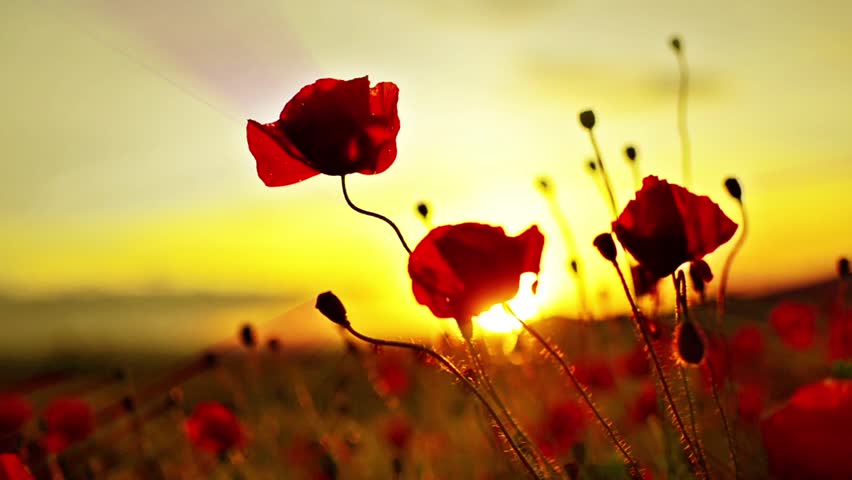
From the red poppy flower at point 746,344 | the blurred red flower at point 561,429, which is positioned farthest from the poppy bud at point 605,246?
the red poppy flower at point 746,344

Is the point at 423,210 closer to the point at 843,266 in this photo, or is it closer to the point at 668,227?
the point at 668,227

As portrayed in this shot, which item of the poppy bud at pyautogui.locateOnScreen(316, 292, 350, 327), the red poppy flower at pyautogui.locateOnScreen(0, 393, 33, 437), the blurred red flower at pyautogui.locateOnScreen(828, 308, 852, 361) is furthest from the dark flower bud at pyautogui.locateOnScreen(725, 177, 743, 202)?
the red poppy flower at pyautogui.locateOnScreen(0, 393, 33, 437)

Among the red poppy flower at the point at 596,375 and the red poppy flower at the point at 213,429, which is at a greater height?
the red poppy flower at the point at 213,429

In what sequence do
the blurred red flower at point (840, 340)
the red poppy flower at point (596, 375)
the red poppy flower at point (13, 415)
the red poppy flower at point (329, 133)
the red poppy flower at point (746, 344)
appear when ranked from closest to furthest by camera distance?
the red poppy flower at point (329, 133)
the blurred red flower at point (840, 340)
the red poppy flower at point (13, 415)
the red poppy flower at point (596, 375)
the red poppy flower at point (746, 344)

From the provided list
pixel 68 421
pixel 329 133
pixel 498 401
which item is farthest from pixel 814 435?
pixel 68 421

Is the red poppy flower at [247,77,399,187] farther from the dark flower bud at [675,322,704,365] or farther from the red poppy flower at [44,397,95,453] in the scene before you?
the red poppy flower at [44,397,95,453]

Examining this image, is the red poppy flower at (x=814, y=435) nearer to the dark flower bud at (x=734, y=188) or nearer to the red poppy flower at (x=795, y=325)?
the dark flower bud at (x=734, y=188)
